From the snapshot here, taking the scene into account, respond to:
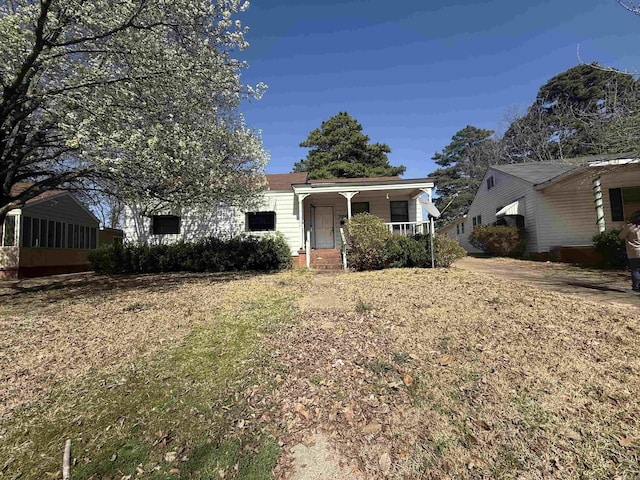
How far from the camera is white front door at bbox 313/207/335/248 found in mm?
14242

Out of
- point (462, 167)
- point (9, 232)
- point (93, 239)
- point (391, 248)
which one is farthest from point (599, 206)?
point (462, 167)

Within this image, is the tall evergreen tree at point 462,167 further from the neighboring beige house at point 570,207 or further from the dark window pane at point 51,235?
the dark window pane at point 51,235

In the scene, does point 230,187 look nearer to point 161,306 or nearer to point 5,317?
point 161,306

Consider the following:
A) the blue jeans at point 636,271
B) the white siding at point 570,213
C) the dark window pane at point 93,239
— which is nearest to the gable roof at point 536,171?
the white siding at point 570,213

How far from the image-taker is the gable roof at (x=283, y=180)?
537 inches

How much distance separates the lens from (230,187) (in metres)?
8.84

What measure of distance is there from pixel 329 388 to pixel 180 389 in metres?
1.37

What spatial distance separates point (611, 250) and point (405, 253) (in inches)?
247

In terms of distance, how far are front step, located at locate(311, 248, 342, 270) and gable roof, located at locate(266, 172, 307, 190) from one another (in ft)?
10.1

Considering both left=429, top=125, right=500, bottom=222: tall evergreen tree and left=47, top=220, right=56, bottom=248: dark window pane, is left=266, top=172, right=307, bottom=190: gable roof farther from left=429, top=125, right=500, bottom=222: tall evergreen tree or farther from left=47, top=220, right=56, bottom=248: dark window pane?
left=429, top=125, right=500, bottom=222: tall evergreen tree

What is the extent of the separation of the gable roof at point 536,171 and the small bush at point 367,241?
8.68 meters

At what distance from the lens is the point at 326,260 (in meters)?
11.8

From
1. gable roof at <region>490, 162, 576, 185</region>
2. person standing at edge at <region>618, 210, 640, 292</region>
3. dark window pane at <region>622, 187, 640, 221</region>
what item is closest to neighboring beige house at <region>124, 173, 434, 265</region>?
gable roof at <region>490, 162, 576, 185</region>

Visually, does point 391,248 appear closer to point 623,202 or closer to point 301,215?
point 301,215
